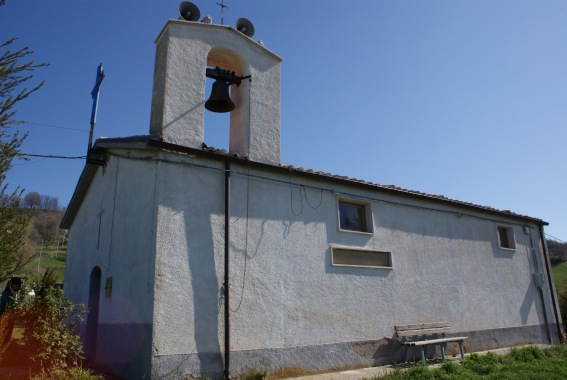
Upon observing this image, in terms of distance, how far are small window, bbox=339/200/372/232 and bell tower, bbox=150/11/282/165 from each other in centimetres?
221

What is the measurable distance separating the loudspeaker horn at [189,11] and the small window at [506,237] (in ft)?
38.3

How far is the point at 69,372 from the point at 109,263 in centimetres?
305

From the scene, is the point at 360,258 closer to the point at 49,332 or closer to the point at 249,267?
the point at 249,267

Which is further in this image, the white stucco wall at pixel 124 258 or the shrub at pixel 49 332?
the white stucco wall at pixel 124 258

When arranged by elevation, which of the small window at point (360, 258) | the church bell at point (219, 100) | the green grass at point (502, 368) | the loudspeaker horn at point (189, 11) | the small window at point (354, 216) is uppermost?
the loudspeaker horn at point (189, 11)

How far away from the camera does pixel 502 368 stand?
30.1ft

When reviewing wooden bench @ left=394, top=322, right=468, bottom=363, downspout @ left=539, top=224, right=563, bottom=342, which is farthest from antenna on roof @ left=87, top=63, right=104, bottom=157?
downspout @ left=539, top=224, right=563, bottom=342

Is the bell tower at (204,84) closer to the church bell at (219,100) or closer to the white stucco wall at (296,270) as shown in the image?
the church bell at (219,100)

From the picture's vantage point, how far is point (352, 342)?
30.1ft

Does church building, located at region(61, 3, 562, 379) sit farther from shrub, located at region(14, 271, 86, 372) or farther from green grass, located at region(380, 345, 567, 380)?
green grass, located at region(380, 345, 567, 380)

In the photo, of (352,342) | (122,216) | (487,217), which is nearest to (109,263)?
(122,216)

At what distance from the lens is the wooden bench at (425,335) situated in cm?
985

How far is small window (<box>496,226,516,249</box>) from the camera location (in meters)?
14.4

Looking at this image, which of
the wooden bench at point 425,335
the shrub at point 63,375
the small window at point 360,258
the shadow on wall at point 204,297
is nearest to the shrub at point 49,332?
the shrub at point 63,375
